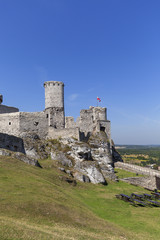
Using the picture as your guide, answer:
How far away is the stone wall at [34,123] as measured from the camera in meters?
39.8

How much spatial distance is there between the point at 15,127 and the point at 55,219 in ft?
90.5

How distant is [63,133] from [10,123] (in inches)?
433

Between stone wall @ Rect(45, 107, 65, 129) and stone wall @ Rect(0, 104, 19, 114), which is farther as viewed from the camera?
stone wall @ Rect(0, 104, 19, 114)

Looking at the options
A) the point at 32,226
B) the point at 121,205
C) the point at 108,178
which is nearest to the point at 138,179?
the point at 108,178

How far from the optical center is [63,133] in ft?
136

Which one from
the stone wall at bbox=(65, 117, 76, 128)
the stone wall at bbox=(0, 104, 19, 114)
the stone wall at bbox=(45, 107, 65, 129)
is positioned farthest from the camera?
the stone wall at bbox=(65, 117, 76, 128)

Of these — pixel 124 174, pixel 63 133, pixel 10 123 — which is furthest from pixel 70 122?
pixel 124 174

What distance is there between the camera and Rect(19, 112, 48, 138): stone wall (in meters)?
39.8

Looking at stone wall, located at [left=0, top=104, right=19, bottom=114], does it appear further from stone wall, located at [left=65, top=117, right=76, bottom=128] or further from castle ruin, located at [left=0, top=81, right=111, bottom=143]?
stone wall, located at [left=65, top=117, right=76, bottom=128]

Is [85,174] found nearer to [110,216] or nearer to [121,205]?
[121,205]

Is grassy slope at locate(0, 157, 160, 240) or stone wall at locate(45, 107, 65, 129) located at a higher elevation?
stone wall at locate(45, 107, 65, 129)

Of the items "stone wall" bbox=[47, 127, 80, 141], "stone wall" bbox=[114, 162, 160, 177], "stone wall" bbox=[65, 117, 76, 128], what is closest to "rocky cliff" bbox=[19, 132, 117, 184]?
"stone wall" bbox=[47, 127, 80, 141]

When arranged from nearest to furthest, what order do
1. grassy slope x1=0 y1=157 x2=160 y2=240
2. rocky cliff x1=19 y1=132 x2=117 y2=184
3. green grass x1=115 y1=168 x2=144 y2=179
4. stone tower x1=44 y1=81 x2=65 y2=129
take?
grassy slope x1=0 y1=157 x2=160 y2=240, rocky cliff x1=19 y1=132 x2=117 y2=184, green grass x1=115 y1=168 x2=144 y2=179, stone tower x1=44 y1=81 x2=65 y2=129

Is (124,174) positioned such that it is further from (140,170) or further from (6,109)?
(6,109)
